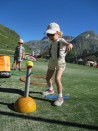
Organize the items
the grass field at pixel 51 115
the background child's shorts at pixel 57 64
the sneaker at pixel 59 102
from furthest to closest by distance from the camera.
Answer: the background child's shorts at pixel 57 64 < the sneaker at pixel 59 102 < the grass field at pixel 51 115

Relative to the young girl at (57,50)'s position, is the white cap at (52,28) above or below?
above

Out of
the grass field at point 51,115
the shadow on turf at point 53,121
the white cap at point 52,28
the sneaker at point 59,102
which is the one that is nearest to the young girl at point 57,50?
the white cap at point 52,28

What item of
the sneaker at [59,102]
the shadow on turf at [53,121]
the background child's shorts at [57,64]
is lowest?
the shadow on turf at [53,121]

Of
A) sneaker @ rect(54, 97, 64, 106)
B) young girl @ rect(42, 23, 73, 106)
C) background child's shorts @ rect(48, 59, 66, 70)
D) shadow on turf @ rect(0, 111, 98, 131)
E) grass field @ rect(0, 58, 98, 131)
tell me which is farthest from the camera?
background child's shorts @ rect(48, 59, 66, 70)

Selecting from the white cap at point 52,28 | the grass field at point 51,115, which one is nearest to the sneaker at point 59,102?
the grass field at point 51,115

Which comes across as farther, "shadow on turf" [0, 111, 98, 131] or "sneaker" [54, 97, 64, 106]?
"sneaker" [54, 97, 64, 106]

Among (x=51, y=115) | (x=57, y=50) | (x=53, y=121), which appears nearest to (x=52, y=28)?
(x=57, y=50)

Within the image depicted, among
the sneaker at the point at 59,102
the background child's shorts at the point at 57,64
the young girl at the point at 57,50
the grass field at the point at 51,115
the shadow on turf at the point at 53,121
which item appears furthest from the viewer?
the background child's shorts at the point at 57,64

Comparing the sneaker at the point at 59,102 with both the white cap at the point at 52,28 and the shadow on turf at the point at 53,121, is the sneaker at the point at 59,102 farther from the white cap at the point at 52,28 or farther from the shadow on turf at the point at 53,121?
the white cap at the point at 52,28

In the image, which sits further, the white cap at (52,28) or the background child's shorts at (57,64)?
the background child's shorts at (57,64)

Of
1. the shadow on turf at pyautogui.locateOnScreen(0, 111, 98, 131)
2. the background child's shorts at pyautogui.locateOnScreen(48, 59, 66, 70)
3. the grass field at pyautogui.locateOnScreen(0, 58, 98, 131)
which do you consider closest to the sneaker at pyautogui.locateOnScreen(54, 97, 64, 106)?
the grass field at pyautogui.locateOnScreen(0, 58, 98, 131)

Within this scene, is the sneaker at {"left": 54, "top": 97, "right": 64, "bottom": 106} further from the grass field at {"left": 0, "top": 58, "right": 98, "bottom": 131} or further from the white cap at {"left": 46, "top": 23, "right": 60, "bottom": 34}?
the white cap at {"left": 46, "top": 23, "right": 60, "bottom": 34}

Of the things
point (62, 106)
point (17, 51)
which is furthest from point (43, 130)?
point (17, 51)

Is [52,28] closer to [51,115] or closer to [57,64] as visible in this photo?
[57,64]
